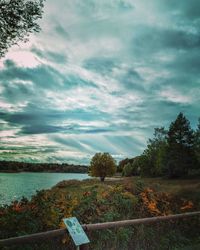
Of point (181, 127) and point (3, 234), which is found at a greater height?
point (181, 127)

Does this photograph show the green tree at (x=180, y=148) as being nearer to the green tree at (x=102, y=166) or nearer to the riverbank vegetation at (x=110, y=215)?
the green tree at (x=102, y=166)

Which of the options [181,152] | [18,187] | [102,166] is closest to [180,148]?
[181,152]

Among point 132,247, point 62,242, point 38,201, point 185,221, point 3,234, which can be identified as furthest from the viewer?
point 185,221

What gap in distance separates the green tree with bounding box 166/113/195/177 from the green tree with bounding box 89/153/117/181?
18570 mm

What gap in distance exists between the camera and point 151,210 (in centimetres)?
895

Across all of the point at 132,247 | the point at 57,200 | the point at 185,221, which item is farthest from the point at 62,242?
the point at 185,221

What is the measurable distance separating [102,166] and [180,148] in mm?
22883

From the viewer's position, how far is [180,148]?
65.8m

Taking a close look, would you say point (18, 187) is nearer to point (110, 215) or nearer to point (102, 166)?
point (110, 215)

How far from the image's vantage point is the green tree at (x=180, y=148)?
64812 millimetres

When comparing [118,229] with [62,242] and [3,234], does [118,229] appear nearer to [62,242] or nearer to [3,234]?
[62,242]

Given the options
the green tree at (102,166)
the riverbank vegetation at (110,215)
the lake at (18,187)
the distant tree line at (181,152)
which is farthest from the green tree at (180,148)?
the riverbank vegetation at (110,215)

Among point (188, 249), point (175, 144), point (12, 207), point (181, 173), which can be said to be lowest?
point (188, 249)

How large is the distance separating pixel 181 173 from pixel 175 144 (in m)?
5.73
